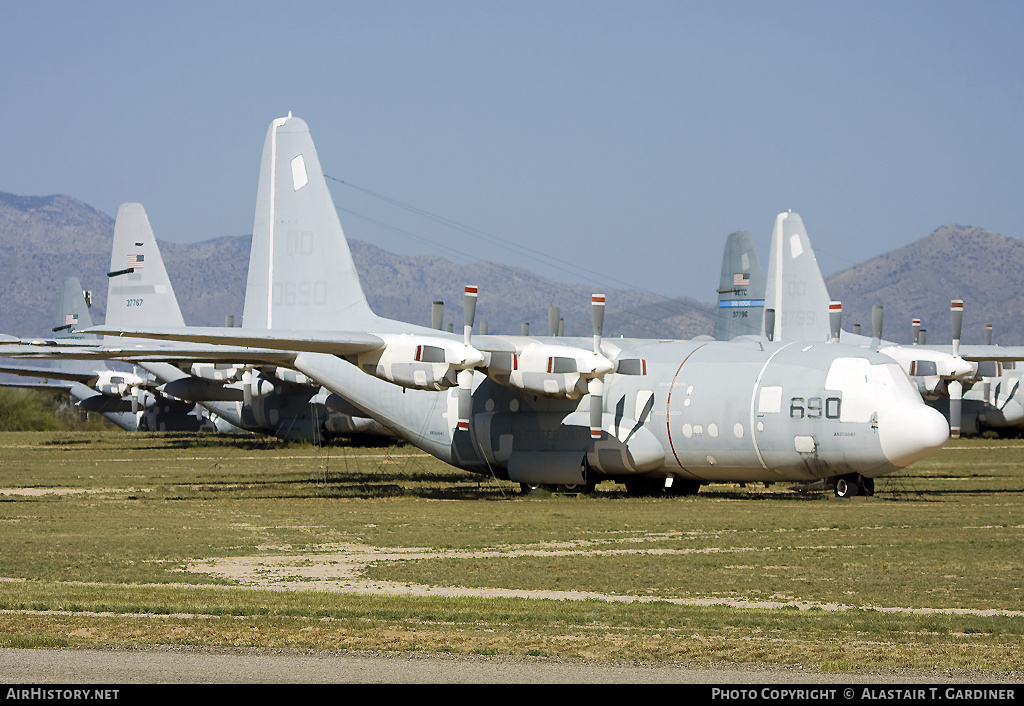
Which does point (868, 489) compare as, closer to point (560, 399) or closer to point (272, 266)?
point (560, 399)

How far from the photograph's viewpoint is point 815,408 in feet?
86.5

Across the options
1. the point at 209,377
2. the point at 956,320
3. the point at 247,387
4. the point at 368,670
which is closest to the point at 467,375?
the point at 956,320

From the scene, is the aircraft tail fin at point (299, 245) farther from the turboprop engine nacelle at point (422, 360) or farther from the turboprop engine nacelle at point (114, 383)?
the turboprop engine nacelle at point (114, 383)

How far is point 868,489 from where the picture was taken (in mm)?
28016

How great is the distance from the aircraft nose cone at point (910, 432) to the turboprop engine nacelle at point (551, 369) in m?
5.91

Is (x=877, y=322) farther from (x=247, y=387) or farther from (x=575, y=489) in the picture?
(x=247, y=387)

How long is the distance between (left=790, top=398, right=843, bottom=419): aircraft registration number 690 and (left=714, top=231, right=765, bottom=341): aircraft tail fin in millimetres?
23780

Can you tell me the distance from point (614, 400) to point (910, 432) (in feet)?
20.9

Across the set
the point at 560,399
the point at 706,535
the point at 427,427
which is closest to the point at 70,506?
the point at 427,427

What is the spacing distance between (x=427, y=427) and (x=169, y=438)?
123ft

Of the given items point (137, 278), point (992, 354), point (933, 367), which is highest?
point (137, 278)

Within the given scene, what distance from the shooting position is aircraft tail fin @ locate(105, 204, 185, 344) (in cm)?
4859

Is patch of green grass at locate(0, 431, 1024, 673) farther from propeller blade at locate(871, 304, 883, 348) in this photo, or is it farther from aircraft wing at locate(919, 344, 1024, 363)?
propeller blade at locate(871, 304, 883, 348)

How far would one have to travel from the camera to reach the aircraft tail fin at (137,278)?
48.6m
